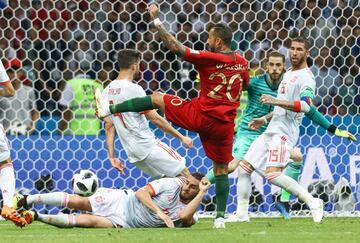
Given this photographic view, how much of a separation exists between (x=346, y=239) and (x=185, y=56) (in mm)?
1921

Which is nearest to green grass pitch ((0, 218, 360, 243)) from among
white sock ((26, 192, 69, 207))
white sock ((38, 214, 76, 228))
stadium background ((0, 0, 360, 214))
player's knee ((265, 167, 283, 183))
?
white sock ((38, 214, 76, 228))

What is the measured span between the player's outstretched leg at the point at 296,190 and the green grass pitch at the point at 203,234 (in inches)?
16.2

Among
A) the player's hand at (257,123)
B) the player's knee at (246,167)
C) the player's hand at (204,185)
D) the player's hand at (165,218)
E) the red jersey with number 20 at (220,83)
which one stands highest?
the red jersey with number 20 at (220,83)

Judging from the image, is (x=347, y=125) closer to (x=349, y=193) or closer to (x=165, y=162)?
(x=349, y=193)

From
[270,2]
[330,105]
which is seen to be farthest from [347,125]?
[270,2]

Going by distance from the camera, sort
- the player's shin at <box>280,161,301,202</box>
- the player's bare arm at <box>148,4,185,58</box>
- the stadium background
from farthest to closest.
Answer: the stadium background < the player's shin at <box>280,161,301,202</box> < the player's bare arm at <box>148,4,185,58</box>

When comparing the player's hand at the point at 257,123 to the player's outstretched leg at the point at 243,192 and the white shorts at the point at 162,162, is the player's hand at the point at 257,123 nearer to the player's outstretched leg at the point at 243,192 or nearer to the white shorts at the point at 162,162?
the player's outstretched leg at the point at 243,192

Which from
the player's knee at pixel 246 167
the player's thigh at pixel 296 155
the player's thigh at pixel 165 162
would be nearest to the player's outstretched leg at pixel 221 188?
the player's thigh at pixel 165 162

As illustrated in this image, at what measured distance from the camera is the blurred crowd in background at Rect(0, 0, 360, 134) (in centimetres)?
1427

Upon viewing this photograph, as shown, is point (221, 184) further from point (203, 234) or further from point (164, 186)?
point (203, 234)

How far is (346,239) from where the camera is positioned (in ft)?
32.4

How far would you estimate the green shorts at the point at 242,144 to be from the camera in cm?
1339

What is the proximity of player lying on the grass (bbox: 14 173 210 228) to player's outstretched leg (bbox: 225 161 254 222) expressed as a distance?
1.65m

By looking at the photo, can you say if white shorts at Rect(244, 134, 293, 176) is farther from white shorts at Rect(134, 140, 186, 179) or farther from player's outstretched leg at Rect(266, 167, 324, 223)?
white shorts at Rect(134, 140, 186, 179)
